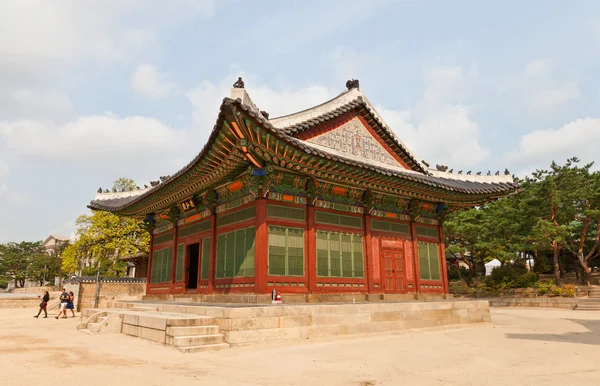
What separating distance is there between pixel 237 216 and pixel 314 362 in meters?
7.30

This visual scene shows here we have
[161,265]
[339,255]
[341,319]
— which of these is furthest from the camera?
[161,265]

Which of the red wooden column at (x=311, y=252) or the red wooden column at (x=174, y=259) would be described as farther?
the red wooden column at (x=174, y=259)

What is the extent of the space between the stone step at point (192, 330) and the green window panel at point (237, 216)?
4.61 metres

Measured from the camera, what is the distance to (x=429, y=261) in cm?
1745

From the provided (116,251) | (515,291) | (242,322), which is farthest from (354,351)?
(116,251)

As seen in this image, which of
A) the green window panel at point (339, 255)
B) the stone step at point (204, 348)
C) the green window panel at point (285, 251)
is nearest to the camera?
the stone step at point (204, 348)

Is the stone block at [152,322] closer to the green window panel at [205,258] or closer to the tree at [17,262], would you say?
the green window panel at [205,258]

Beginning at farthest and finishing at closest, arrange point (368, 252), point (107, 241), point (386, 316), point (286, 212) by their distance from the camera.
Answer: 1. point (107, 241)
2. point (368, 252)
3. point (286, 212)
4. point (386, 316)

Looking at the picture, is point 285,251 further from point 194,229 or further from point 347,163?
point 194,229

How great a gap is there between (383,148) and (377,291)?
6700mm

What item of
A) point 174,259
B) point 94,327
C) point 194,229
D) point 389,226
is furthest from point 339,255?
point 94,327

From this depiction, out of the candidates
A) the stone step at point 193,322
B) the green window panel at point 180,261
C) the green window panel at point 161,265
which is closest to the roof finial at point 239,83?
the stone step at point 193,322

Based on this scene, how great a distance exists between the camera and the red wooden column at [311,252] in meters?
13.4

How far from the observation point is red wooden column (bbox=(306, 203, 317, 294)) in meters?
13.4
